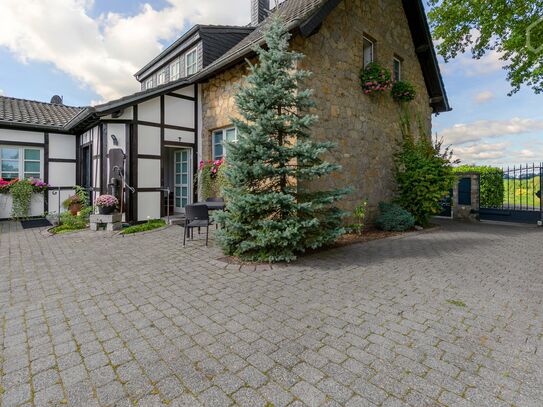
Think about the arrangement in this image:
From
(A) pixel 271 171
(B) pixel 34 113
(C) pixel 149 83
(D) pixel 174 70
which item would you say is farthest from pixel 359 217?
(B) pixel 34 113

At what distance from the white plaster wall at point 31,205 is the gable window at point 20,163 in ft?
2.42

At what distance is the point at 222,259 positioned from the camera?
4785 mm

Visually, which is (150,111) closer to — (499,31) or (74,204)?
(74,204)

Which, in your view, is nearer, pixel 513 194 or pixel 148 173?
pixel 148 173

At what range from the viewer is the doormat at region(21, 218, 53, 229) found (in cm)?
830

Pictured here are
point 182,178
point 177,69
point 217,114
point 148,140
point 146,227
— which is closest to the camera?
point 146,227

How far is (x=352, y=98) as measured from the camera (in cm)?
764

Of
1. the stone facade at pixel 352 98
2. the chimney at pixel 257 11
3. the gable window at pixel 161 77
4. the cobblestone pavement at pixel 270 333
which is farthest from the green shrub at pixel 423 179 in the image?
the gable window at pixel 161 77

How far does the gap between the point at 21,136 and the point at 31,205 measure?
2428 mm

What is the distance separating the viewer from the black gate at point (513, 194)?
933 cm

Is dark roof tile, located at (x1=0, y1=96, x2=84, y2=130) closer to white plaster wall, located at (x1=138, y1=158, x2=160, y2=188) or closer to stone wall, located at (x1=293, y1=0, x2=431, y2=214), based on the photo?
white plaster wall, located at (x1=138, y1=158, x2=160, y2=188)

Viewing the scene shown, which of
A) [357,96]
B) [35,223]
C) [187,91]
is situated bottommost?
[35,223]

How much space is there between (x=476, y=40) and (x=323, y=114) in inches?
382

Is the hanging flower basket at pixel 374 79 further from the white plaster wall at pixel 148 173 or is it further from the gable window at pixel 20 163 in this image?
the gable window at pixel 20 163
